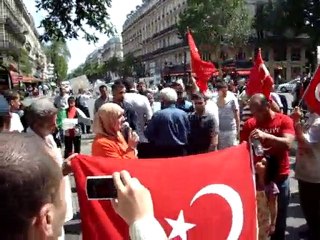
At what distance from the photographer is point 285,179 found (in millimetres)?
4898

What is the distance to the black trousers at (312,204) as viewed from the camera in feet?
16.5

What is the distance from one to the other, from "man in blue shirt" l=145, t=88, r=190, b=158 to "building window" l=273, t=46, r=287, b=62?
71.1m

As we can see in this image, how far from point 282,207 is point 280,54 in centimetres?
7398

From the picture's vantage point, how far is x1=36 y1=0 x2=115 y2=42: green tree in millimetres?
17922

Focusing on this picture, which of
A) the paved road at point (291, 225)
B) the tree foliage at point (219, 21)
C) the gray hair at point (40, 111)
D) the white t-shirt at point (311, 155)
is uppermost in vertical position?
the tree foliage at point (219, 21)

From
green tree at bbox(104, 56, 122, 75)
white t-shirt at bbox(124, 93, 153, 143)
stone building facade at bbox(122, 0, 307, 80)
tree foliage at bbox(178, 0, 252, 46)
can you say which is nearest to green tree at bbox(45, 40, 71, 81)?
green tree at bbox(104, 56, 122, 75)

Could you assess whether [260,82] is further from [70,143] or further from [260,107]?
[70,143]

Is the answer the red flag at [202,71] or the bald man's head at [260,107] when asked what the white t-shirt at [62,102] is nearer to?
the red flag at [202,71]

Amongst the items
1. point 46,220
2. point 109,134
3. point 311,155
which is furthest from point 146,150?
point 46,220

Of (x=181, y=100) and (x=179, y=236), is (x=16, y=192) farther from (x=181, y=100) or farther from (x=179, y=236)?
(x=181, y=100)

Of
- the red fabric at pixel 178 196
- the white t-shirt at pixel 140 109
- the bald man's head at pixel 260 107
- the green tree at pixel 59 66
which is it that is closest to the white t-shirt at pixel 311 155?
the bald man's head at pixel 260 107

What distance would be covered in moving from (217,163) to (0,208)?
246cm

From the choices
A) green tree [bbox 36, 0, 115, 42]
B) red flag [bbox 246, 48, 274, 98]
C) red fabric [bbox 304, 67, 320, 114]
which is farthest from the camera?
green tree [bbox 36, 0, 115, 42]

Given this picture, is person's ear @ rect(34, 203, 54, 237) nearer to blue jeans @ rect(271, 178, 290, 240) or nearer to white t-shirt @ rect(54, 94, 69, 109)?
blue jeans @ rect(271, 178, 290, 240)
